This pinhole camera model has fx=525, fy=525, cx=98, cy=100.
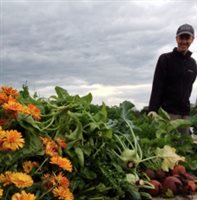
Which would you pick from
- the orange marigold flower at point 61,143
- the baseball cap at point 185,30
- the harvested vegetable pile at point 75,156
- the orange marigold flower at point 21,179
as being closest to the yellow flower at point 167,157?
the harvested vegetable pile at point 75,156

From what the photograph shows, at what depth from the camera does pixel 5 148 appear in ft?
A: 6.86

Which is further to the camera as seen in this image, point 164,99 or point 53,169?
point 164,99

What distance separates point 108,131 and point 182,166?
2.05 ft

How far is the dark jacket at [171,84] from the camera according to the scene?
4852 mm

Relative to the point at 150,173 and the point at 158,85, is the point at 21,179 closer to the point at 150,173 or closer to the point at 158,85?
the point at 150,173

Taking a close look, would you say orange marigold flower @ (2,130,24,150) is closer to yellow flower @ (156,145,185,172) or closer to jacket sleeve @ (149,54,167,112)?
yellow flower @ (156,145,185,172)

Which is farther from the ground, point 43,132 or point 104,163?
point 43,132

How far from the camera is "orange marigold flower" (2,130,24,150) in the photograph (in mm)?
2072

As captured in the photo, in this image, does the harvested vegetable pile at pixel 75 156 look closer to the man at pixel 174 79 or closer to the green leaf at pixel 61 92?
the green leaf at pixel 61 92

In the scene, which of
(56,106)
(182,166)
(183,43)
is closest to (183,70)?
(183,43)

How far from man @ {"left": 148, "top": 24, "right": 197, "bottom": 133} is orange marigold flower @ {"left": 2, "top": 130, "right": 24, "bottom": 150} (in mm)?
2874

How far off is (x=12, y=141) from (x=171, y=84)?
3054mm

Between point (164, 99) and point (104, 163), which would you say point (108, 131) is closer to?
point (104, 163)

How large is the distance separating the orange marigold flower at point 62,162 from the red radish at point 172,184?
65 cm
